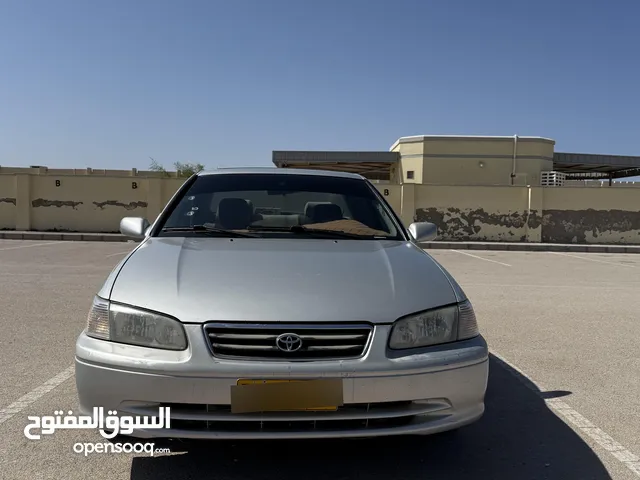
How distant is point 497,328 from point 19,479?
454 cm

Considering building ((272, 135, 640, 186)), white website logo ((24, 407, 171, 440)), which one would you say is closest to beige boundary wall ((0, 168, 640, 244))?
building ((272, 135, 640, 186))

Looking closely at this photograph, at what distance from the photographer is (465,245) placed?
17.1 metres

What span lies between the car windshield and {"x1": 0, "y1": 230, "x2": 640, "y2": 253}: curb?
12.9 m

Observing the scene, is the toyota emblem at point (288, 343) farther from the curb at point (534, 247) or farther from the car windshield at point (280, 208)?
the curb at point (534, 247)

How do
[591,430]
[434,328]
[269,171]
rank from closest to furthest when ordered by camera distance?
[434,328]
[591,430]
[269,171]

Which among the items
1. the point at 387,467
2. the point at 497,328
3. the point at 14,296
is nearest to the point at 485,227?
the point at 497,328

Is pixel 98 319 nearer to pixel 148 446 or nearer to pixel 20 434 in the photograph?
pixel 148 446

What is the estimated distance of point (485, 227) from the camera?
18.5m

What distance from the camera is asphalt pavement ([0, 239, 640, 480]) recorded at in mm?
2586

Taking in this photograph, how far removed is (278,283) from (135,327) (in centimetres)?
64

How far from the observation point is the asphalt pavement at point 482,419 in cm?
259

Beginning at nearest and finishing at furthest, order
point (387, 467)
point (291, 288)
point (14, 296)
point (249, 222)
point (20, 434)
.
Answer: point (291, 288), point (387, 467), point (20, 434), point (249, 222), point (14, 296)

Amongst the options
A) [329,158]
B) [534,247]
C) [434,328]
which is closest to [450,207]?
[534,247]

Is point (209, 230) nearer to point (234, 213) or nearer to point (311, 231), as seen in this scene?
point (234, 213)
